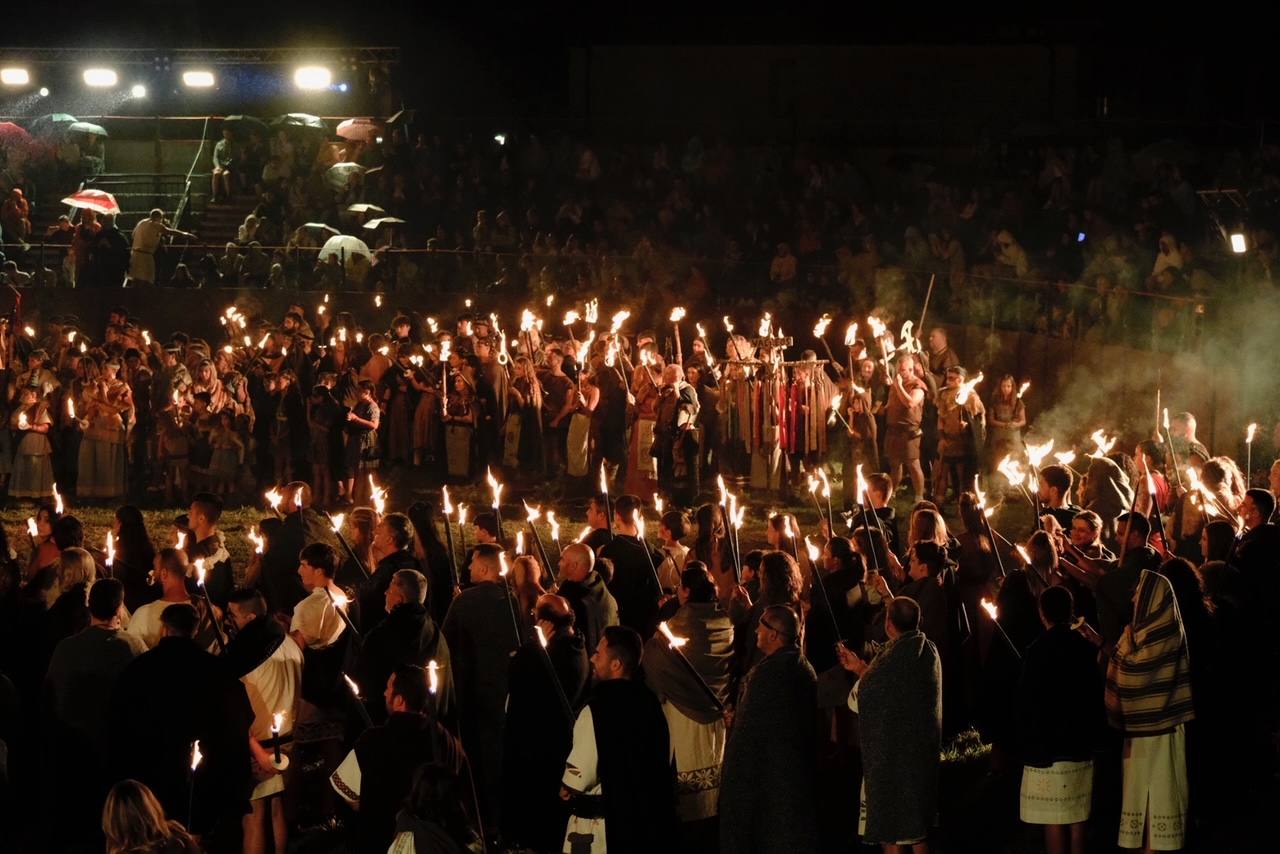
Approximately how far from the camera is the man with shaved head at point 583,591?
32.3 ft

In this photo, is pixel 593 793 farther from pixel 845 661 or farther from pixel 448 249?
pixel 448 249

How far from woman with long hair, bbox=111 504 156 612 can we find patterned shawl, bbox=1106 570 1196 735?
6.28 m

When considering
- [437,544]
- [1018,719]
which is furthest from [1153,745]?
[437,544]

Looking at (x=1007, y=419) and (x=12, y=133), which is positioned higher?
(x=12, y=133)

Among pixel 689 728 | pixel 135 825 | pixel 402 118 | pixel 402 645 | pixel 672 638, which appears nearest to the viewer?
pixel 135 825

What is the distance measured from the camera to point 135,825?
6484 millimetres

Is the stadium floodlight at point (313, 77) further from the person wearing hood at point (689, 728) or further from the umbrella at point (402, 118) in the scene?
the person wearing hood at point (689, 728)

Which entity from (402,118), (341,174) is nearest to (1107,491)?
(341,174)

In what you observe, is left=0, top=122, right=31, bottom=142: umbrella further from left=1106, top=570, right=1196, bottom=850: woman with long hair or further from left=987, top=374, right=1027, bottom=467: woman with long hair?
left=1106, top=570, right=1196, bottom=850: woman with long hair

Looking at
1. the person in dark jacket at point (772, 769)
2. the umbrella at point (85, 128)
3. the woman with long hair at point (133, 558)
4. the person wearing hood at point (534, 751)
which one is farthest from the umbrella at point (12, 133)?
the person in dark jacket at point (772, 769)

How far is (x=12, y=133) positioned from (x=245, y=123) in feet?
15.4

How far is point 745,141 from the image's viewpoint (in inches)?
1209

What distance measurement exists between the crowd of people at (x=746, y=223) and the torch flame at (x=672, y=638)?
425 inches

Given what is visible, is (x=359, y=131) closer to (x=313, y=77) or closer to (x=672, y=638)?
(x=313, y=77)
